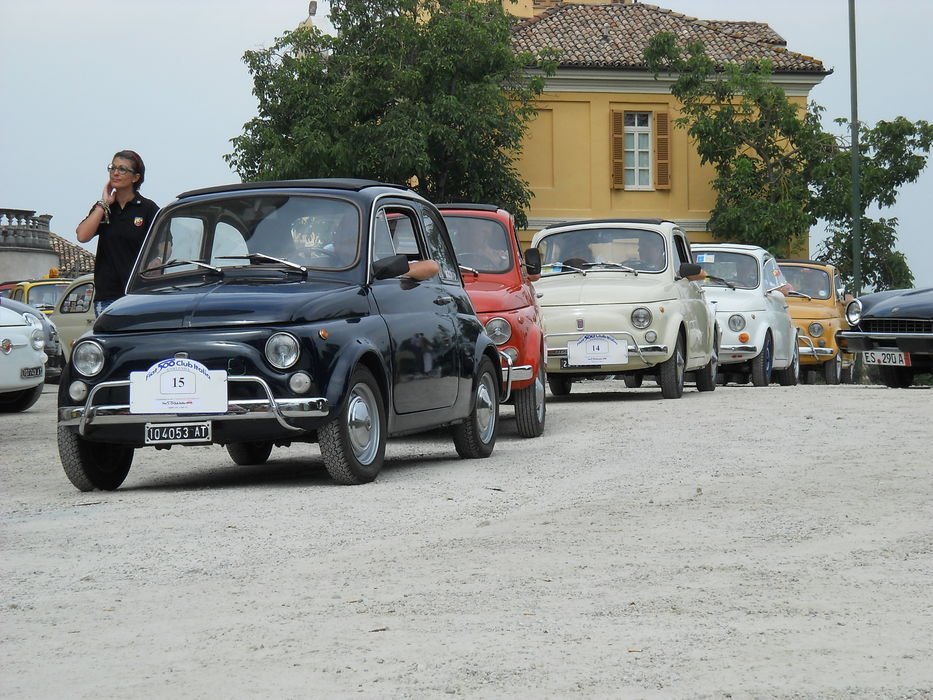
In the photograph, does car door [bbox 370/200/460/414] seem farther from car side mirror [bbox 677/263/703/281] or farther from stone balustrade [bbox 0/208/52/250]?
stone balustrade [bbox 0/208/52/250]

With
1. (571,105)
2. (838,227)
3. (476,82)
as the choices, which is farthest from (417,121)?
(838,227)

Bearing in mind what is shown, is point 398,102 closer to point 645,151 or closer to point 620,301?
point 645,151

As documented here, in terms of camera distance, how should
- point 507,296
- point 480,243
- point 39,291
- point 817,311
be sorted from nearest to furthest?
1. point 507,296
2. point 480,243
3. point 817,311
4. point 39,291

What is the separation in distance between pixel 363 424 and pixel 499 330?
4034mm

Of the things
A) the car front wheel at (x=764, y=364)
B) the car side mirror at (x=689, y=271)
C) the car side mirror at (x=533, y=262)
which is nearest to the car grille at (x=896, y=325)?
the car side mirror at (x=689, y=271)

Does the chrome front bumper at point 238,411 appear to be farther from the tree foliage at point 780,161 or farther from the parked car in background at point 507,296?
the tree foliage at point 780,161

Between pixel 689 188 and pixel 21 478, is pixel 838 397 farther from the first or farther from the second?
pixel 689 188

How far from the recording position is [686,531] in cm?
752

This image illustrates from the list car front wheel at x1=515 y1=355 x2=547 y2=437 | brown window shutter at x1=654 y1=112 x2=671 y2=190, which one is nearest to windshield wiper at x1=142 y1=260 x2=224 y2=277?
car front wheel at x1=515 y1=355 x2=547 y2=437

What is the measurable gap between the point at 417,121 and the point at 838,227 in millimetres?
12859

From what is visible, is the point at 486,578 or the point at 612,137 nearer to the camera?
the point at 486,578

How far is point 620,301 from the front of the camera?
17312mm

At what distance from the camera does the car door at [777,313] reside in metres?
23.4

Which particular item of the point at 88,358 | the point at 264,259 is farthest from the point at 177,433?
the point at 264,259
